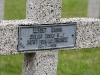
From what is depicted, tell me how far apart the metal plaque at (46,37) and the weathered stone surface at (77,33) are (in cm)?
5

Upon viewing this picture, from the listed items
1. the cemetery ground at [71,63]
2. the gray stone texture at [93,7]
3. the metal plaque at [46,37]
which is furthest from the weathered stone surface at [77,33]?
the gray stone texture at [93,7]

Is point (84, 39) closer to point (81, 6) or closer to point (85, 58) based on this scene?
point (85, 58)

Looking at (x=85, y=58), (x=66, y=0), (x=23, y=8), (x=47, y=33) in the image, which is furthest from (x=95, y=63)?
(x=66, y=0)

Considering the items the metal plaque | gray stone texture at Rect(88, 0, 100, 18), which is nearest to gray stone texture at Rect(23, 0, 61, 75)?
the metal plaque

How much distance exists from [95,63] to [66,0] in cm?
687

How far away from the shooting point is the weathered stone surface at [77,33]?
13.2 feet

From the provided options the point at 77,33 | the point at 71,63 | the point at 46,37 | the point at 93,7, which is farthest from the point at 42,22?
the point at 93,7

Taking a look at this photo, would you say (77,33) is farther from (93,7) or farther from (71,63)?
(93,7)

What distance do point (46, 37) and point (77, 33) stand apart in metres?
0.37

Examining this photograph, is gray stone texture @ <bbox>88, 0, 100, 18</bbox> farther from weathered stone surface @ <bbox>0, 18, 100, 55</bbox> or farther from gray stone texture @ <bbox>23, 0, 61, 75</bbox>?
gray stone texture @ <bbox>23, 0, 61, 75</bbox>

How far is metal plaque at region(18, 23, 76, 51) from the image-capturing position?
162 inches

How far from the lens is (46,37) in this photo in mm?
4234

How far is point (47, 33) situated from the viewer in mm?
4234

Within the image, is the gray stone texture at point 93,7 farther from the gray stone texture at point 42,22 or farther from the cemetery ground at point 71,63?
the gray stone texture at point 42,22
